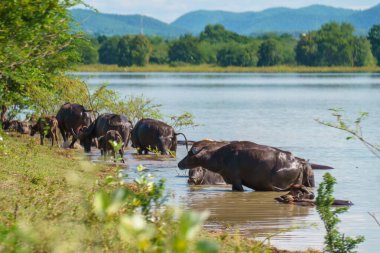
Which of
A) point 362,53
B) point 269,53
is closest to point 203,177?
point 362,53

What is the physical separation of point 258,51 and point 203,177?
5061 inches

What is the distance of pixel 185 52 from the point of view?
513 ft

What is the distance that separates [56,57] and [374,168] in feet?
25.9

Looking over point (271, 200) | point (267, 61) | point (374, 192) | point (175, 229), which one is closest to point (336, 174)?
point (374, 192)

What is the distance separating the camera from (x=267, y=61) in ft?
488

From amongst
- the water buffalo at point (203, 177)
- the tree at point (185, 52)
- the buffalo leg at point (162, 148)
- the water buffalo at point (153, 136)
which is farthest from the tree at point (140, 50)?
the water buffalo at point (203, 177)

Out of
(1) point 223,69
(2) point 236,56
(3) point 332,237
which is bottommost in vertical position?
(1) point 223,69

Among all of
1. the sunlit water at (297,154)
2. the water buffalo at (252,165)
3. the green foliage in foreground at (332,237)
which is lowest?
the sunlit water at (297,154)

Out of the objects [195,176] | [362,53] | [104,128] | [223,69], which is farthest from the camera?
[223,69]

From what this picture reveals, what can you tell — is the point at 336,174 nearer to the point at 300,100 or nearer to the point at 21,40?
the point at 21,40

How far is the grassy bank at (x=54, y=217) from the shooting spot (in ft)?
22.4

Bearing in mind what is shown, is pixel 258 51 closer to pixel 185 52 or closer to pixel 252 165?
pixel 185 52

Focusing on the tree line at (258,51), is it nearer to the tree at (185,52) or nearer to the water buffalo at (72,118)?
the tree at (185,52)

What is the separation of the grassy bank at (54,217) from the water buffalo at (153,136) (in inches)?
242
